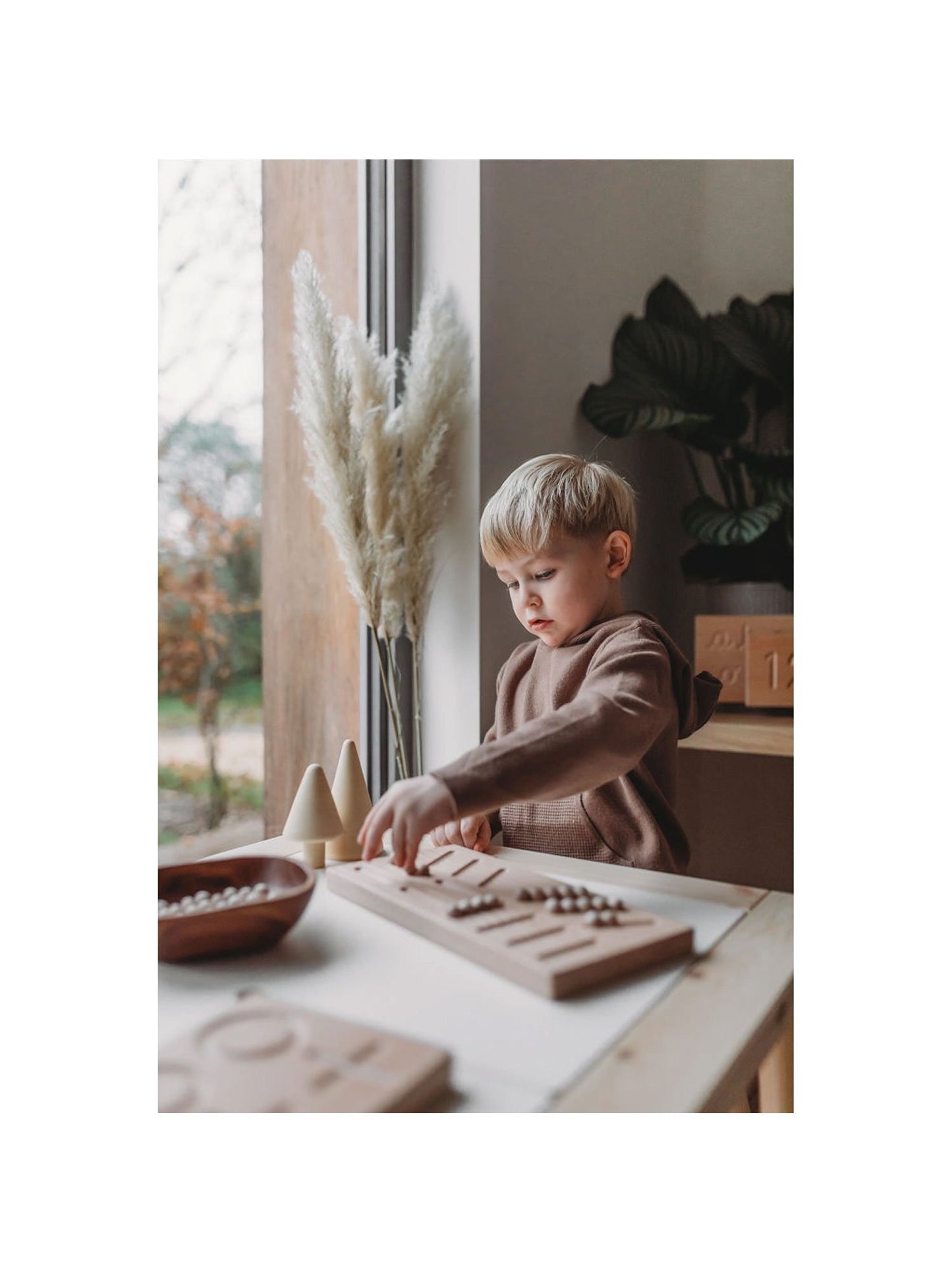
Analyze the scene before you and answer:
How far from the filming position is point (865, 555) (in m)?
0.69

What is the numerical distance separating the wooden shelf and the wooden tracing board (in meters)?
0.49

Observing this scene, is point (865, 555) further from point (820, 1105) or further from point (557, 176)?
point (557, 176)

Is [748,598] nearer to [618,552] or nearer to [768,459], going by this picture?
[768,459]

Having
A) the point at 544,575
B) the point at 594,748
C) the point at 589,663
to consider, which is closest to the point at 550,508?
the point at 544,575

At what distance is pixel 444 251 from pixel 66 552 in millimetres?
773

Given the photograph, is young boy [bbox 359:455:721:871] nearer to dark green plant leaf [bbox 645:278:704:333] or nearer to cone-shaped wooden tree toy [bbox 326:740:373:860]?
cone-shaped wooden tree toy [bbox 326:740:373:860]

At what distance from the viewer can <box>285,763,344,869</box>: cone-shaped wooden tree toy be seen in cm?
82

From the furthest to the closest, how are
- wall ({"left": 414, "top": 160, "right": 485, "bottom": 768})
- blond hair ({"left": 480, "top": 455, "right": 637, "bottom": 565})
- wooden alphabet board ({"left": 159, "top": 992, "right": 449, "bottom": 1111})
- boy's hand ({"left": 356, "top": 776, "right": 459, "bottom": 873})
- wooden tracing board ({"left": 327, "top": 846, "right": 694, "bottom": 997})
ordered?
wall ({"left": 414, "top": 160, "right": 485, "bottom": 768}), blond hair ({"left": 480, "top": 455, "right": 637, "bottom": 565}), boy's hand ({"left": 356, "top": 776, "right": 459, "bottom": 873}), wooden tracing board ({"left": 327, "top": 846, "right": 694, "bottom": 997}), wooden alphabet board ({"left": 159, "top": 992, "right": 449, "bottom": 1111})

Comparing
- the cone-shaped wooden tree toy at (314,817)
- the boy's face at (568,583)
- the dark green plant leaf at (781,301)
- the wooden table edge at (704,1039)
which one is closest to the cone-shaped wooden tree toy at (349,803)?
the cone-shaped wooden tree toy at (314,817)

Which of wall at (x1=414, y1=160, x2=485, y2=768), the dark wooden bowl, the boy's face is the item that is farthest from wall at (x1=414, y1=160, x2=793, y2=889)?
the dark wooden bowl

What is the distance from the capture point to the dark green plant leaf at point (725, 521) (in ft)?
4.32

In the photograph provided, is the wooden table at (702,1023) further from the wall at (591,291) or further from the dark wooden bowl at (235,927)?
the wall at (591,291)

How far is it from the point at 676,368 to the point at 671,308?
0.35 ft
